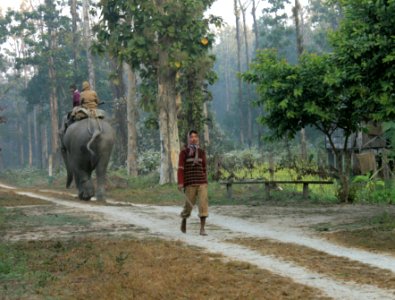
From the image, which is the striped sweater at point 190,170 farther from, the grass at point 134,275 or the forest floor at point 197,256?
the grass at point 134,275

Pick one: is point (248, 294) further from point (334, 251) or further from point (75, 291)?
point (334, 251)

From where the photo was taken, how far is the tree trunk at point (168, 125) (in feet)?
88.7

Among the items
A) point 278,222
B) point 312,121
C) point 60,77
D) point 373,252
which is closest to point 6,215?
point 278,222

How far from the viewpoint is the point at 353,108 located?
16.3 meters

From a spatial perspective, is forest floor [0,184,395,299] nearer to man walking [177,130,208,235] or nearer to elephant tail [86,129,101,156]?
man walking [177,130,208,235]

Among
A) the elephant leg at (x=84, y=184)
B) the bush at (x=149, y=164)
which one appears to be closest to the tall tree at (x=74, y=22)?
the bush at (x=149, y=164)

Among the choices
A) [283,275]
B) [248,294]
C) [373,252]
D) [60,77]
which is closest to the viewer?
[248,294]

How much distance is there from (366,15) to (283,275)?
656 cm

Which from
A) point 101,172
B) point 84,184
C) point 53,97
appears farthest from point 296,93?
point 53,97

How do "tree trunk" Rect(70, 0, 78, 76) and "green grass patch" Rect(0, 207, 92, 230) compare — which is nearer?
"green grass patch" Rect(0, 207, 92, 230)

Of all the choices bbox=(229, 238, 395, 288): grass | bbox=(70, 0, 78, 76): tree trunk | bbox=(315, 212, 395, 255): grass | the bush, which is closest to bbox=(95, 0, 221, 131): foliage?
the bush

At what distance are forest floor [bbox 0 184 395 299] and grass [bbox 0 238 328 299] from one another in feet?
0.04

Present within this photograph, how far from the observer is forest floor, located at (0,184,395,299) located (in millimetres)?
6883

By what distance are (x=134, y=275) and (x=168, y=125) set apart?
65.5 feet
